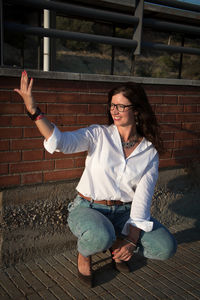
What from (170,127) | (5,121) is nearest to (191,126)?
(170,127)

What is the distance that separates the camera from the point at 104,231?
2240 millimetres

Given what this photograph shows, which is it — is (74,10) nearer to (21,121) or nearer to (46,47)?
(21,121)

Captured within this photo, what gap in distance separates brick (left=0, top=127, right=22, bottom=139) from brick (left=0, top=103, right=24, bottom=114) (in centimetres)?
14

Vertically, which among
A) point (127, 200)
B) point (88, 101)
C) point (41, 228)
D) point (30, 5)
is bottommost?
point (41, 228)

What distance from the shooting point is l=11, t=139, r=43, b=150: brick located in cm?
257

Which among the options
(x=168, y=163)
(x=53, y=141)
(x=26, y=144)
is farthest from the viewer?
(x=168, y=163)

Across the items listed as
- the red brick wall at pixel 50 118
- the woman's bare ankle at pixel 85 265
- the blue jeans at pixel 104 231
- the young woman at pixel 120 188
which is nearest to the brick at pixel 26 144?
the red brick wall at pixel 50 118

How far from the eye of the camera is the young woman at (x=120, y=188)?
236cm

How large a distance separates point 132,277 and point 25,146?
4.94 ft

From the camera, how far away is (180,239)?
11.0 feet

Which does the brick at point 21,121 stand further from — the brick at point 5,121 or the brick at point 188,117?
the brick at point 188,117

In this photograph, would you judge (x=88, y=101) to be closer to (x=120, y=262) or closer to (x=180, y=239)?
(x=120, y=262)

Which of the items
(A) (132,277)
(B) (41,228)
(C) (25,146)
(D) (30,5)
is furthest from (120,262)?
(D) (30,5)

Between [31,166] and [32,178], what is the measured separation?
11 centimetres
